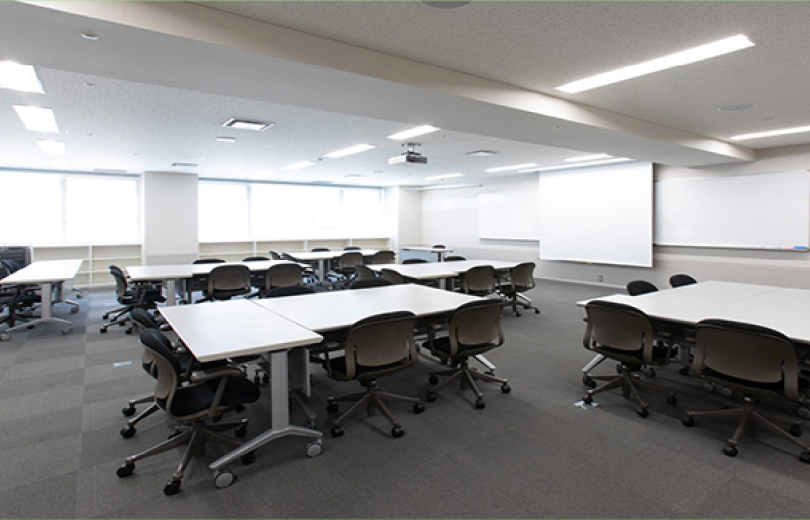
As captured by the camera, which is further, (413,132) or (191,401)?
(413,132)

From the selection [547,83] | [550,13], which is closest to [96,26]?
[550,13]

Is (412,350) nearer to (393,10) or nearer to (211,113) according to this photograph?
(393,10)

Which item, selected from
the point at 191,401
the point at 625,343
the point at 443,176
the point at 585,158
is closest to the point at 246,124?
the point at 191,401

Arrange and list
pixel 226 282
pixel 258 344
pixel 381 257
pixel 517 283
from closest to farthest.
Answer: pixel 258 344 < pixel 226 282 < pixel 517 283 < pixel 381 257

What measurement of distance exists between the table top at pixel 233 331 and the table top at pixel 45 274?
3348 millimetres

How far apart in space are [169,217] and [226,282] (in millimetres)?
5133

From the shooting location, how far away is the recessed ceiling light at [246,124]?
17.1 ft

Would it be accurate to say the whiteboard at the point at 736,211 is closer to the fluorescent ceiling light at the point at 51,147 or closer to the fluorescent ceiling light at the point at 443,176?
the fluorescent ceiling light at the point at 443,176

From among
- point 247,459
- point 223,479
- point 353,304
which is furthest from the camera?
point 353,304

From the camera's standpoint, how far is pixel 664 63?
10.9 feet

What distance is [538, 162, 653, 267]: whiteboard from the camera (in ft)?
27.2

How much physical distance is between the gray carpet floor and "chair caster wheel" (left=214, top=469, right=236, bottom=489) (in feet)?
0.12

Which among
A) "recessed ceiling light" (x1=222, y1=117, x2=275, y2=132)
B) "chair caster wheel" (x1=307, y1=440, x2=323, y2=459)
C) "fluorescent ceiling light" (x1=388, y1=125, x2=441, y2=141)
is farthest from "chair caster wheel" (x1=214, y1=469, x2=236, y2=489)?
"fluorescent ceiling light" (x1=388, y1=125, x2=441, y2=141)

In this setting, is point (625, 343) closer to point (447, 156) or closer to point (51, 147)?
point (447, 156)
